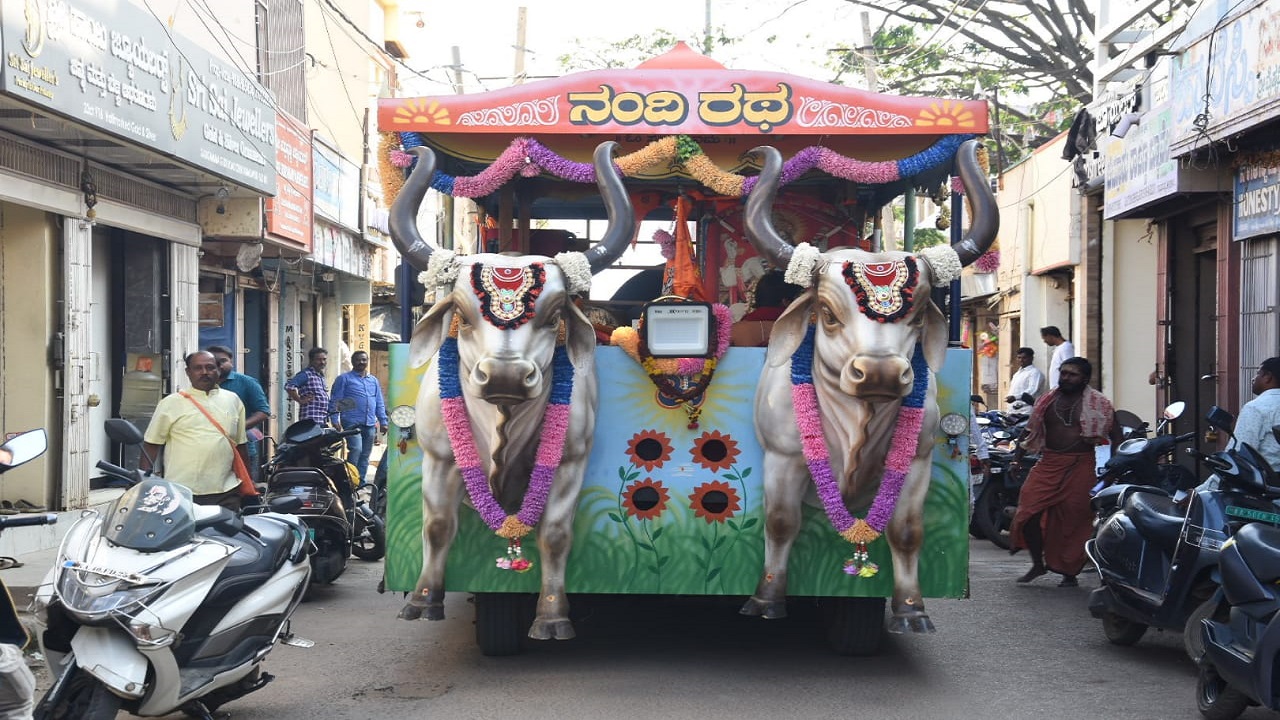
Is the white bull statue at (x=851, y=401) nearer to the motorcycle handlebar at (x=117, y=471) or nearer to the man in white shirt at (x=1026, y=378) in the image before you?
the motorcycle handlebar at (x=117, y=471)

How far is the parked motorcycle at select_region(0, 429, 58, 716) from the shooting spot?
3684mm

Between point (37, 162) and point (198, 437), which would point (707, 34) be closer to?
point (37, 162)

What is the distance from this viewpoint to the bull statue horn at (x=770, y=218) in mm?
5945

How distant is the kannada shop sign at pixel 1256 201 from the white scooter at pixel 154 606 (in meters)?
8.28

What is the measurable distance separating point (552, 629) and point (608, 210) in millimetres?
1872

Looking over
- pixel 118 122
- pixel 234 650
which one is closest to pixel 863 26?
pixel 118 122

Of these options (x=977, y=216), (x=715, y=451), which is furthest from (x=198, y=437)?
(x=977, y=216)

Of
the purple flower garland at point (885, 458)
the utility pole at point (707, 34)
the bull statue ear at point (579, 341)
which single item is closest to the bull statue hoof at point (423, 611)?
the bull statue ear at point (579, 341)

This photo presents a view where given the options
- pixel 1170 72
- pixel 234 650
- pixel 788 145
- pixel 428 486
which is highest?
pixel 1170 72

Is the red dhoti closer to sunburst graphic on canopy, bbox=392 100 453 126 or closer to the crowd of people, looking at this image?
sunburst graphic on canopy, bbox=392 100 453 126

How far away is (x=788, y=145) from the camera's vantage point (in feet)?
22.5

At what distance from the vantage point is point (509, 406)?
224 inches

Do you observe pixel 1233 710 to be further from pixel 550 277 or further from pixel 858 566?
pixel 550 277

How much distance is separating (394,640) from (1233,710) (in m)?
4.14
